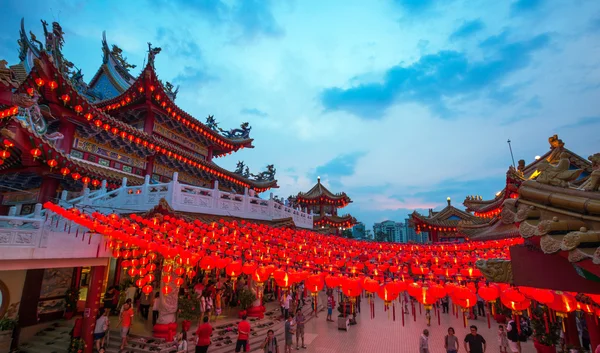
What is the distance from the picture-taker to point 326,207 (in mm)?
32750

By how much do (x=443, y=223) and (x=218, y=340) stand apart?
21953 millimetres

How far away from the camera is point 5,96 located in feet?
16.5

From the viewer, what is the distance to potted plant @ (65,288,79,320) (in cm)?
1138

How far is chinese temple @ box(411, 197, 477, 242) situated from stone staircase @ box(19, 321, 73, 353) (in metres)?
24.5

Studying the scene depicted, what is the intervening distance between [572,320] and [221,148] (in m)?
21.8

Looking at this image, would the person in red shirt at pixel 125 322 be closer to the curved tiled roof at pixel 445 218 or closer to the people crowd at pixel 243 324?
the people crowd at pixel 243 324

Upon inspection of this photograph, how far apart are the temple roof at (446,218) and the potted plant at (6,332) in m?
25.9

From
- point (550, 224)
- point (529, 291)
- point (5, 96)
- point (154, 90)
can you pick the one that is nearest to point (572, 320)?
point (529, 291)

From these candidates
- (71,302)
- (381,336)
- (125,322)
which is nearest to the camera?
(125,322)

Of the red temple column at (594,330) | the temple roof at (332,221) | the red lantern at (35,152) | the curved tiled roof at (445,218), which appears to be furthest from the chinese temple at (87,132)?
the curved tiled roof at (445,218)

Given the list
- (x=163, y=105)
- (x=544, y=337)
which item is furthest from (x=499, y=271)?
(x=163, y=105)

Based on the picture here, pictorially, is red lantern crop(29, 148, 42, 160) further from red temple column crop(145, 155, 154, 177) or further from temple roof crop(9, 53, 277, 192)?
red temple column crop(145, 155, 154, 177)

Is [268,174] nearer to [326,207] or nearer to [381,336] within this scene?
[326,207]

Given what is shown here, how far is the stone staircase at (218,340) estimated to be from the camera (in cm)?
892
